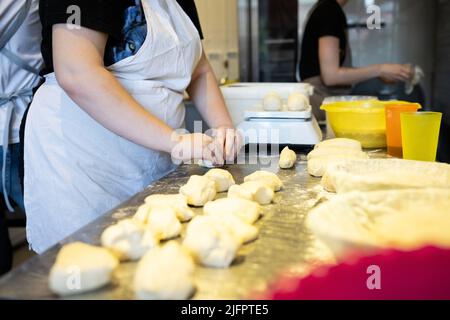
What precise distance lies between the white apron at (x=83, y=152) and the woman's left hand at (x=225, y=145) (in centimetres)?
21

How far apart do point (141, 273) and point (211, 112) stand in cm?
95

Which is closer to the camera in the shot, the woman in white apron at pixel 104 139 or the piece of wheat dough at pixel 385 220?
the piece of wheat dough at pixel 385 220

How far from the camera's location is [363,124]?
4.42ft

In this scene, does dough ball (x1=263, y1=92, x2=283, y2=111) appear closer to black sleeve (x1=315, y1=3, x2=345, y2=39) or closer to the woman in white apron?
the woman in white apron

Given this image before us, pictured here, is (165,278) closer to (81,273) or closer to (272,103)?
(81,273)

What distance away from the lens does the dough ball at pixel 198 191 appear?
2.79 feet

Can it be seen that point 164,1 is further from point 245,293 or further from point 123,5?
point 245,293

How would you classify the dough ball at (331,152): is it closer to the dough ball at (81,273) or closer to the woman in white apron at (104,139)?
the woman in white apron at (104,139)

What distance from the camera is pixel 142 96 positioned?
1200 mm

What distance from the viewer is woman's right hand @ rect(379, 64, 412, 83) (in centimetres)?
230

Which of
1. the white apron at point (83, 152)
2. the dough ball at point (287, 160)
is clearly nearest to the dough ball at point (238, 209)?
the dough ball at point (287, 160)

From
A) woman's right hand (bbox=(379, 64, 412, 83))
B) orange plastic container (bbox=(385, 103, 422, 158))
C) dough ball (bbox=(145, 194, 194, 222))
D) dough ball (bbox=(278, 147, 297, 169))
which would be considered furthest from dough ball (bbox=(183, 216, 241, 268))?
woman's right hand (bbox=(379, 64, 412, 83))

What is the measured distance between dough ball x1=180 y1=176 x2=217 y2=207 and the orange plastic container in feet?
2.00
